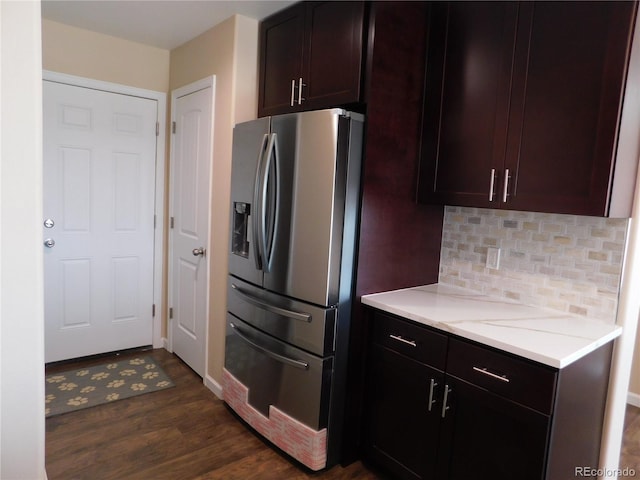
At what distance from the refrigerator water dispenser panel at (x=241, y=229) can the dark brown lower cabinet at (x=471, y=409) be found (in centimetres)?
84

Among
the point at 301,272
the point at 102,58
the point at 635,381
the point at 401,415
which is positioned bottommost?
the point at 401,415

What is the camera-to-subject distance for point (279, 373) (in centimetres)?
223

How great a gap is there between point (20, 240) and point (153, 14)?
182 cm

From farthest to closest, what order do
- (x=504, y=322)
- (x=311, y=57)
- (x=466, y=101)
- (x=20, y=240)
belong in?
(x=311, y=57) → (x=466, y=101) → (x=504, y=322) → (x=20, y=240)

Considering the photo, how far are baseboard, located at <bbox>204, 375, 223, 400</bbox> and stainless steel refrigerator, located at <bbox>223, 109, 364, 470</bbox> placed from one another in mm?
452

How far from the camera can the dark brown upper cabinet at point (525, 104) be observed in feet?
5.30

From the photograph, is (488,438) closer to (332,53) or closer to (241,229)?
(241,229)

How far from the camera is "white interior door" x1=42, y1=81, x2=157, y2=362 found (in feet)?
9.91

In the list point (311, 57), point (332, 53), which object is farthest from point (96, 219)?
point (332, 53)

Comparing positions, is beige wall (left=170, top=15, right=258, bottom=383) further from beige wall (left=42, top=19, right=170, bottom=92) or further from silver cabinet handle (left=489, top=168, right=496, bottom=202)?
silver cabinet handle (left=489, top=168, right=496, bottom=202)

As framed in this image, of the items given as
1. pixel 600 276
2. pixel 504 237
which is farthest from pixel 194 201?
pixel 600 276

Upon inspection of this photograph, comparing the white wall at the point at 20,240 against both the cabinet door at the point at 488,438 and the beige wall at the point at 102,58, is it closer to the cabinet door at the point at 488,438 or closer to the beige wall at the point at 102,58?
the cabinet door at the point at 488,438

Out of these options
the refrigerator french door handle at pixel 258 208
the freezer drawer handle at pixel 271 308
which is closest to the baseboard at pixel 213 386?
the freezer drawer handle at pixel 271 308

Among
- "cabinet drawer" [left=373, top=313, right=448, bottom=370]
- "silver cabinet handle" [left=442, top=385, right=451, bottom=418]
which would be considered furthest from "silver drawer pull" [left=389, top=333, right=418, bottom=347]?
"silver cabinet handle" [left=442, top=385, right=451, bottom=418]
